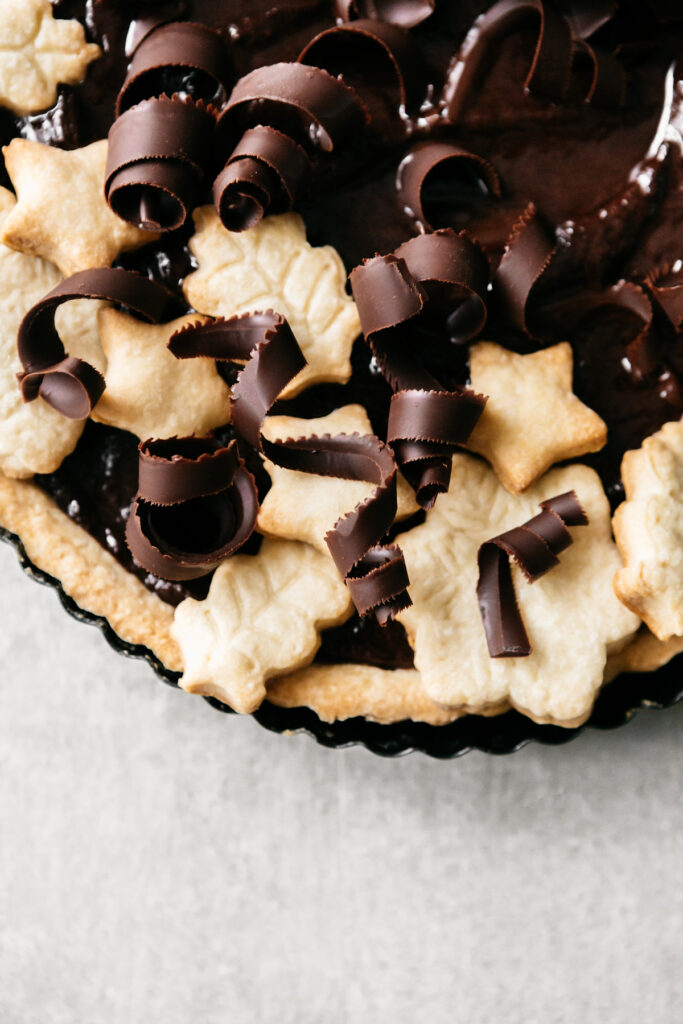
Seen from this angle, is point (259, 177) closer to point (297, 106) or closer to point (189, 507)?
point (297, 106)

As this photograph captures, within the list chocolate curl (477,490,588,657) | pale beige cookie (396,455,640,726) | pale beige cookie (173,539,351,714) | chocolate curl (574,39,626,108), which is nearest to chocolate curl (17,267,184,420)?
pale beige cookie (173,539,351,714)

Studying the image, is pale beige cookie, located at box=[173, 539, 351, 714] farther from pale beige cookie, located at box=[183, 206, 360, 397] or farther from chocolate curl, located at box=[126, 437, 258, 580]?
pale beige cookie, located at box=[183, 206, 360, 397]

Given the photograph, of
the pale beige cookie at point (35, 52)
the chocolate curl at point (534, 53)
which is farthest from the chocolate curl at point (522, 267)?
the pale beige cookie at point (35, 52)

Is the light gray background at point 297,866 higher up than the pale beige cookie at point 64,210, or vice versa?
the pale beige cookie at point 64,210

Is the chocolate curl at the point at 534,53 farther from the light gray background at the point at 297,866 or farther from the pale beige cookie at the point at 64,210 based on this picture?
the light gray background at the point at 297,866

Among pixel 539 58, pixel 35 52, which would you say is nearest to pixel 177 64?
pixel 35 52

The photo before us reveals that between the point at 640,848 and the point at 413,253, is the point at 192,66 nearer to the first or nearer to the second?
the point at 413,253

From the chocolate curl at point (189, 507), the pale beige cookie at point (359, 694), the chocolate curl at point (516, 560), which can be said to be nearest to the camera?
the chocolate curl at point (189, 507)

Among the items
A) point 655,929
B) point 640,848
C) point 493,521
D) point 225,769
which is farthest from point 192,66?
point 655,929
